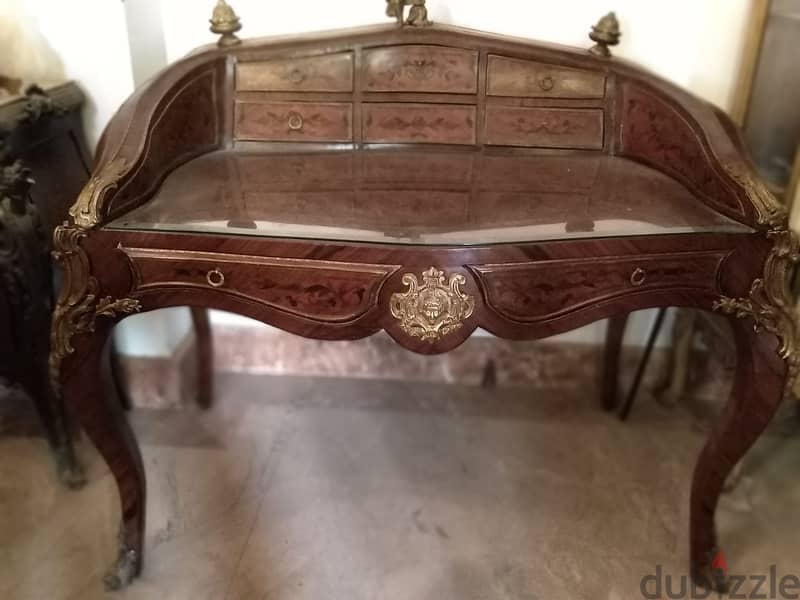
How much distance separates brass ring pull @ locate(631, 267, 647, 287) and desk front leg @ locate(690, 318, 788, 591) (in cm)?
18

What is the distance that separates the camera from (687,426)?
1.74 m

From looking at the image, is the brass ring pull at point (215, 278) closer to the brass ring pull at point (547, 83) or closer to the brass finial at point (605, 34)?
the brass ring pull at point (547, 83)

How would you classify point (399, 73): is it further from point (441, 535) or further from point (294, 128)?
point (441, 535)

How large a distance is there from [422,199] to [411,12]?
0.41 metres

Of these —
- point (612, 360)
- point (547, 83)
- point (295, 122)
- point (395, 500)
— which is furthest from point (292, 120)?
point (612, 360)

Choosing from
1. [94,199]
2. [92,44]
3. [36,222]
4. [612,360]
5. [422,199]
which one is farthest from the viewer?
[612,360]

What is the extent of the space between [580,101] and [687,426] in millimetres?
851

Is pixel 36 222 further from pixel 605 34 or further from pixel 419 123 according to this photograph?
pixel 605 34

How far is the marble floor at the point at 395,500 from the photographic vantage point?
4.35 feet

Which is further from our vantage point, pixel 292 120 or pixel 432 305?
pixel 292 120

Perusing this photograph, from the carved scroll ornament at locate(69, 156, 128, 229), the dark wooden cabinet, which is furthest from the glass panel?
the dark wooden cabinet

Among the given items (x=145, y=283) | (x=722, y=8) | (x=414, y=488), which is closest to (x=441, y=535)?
(x=414, y=488)

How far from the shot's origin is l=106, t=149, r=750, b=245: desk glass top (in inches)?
40.3

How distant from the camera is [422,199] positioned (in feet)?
3.69
